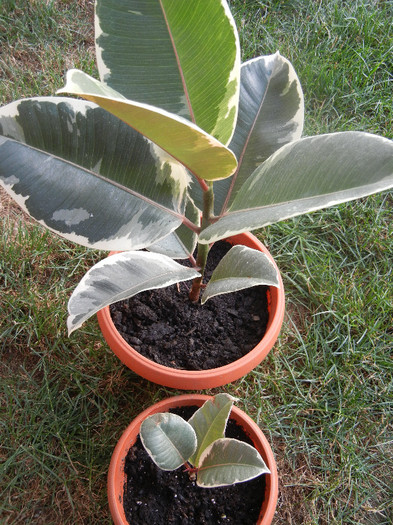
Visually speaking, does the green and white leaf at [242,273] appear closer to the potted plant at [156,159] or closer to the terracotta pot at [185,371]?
the potted plant at [156,159]

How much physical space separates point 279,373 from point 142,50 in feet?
2.98

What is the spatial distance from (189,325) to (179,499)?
345 millimetres

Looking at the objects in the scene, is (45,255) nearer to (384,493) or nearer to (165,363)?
Result: (165,363)

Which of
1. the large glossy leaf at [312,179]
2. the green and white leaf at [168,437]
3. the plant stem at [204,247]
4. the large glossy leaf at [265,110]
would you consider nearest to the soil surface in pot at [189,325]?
the plant stem at [204,247]

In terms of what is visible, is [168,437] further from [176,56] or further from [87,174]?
[176,56]

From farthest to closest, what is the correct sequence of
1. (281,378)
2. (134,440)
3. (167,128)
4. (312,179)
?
(281,378) → (134,440) → (312,179) → (167,128)

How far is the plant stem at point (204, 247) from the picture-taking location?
90 centimetres

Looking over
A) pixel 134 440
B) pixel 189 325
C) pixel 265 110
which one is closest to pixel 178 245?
pixel 189 325

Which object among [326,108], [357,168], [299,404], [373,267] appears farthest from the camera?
[326,108]

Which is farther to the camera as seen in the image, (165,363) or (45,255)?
(45,255)

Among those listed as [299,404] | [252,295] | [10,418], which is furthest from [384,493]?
[10,418]

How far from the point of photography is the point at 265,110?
1.00 metres

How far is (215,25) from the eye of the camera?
76 centimetres

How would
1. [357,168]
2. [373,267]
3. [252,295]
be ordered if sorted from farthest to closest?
[373,267] < [252,295] < [357,168]
